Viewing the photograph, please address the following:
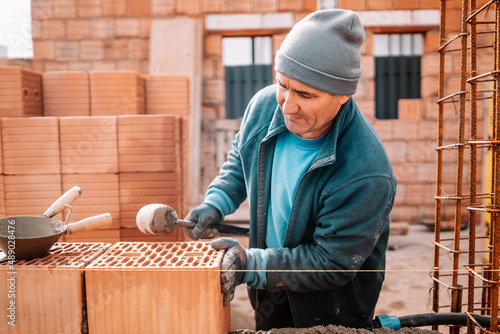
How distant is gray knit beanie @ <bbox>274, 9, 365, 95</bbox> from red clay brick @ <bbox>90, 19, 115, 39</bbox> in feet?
20.7

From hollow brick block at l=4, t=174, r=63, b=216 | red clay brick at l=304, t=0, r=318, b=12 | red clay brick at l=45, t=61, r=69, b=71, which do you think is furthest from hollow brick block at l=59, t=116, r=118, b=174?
red clay brick at l=304, t=0, r=318, b=12

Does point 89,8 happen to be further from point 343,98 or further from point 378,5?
point 343,98

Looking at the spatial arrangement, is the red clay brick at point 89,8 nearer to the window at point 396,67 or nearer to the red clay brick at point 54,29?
the red clay brick at point 54,29

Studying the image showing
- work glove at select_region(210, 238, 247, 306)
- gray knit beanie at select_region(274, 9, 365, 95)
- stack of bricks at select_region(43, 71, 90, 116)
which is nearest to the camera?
work glove at select_region(210, 238, 247, 306)

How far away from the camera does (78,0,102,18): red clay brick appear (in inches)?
277

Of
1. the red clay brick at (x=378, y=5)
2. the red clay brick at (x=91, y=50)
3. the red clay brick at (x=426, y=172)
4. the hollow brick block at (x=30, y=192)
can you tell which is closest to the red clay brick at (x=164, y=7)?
the red clay brick at (x=91, y=50)

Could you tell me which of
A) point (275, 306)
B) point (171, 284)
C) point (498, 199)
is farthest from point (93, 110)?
point (498, 199)

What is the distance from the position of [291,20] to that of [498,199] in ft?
20.2

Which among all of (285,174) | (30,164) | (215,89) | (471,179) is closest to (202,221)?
(285,174)

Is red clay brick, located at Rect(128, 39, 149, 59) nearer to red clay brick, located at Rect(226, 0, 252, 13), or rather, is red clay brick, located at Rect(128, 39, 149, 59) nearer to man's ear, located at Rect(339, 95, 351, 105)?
red clay brick, located at Rect(226, 0, 252, 13)

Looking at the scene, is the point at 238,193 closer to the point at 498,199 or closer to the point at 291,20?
the point at 498,199

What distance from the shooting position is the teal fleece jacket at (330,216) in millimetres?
1646

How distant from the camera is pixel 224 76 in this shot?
7266 millimetres

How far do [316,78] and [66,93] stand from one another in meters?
3.36
